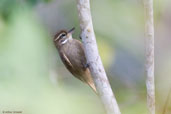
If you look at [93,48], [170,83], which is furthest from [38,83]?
[170,83]

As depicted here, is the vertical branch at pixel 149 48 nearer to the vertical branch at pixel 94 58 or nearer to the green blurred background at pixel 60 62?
the green blurred background at pixel 60 62

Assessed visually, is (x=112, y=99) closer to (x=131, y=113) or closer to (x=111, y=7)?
(x=131, y=113)

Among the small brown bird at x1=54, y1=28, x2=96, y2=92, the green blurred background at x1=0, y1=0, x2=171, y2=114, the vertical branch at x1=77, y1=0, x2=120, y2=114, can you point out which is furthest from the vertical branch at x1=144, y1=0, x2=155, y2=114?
the small brown bird at x1=54, y1=28, x2=96, y2=92

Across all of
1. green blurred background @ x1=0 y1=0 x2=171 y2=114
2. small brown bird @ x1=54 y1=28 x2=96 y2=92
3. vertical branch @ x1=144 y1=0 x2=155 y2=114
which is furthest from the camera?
small brown bird @ x1=54 y1=28 x2=96 y2=92

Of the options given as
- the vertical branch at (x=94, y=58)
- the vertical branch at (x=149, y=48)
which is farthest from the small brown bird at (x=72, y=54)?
the vertical branch at (x=149, y=48)

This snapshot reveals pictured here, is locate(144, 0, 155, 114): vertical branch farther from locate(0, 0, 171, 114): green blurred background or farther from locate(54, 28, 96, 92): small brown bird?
locate(54, 28, 96, 92): small brown bird
